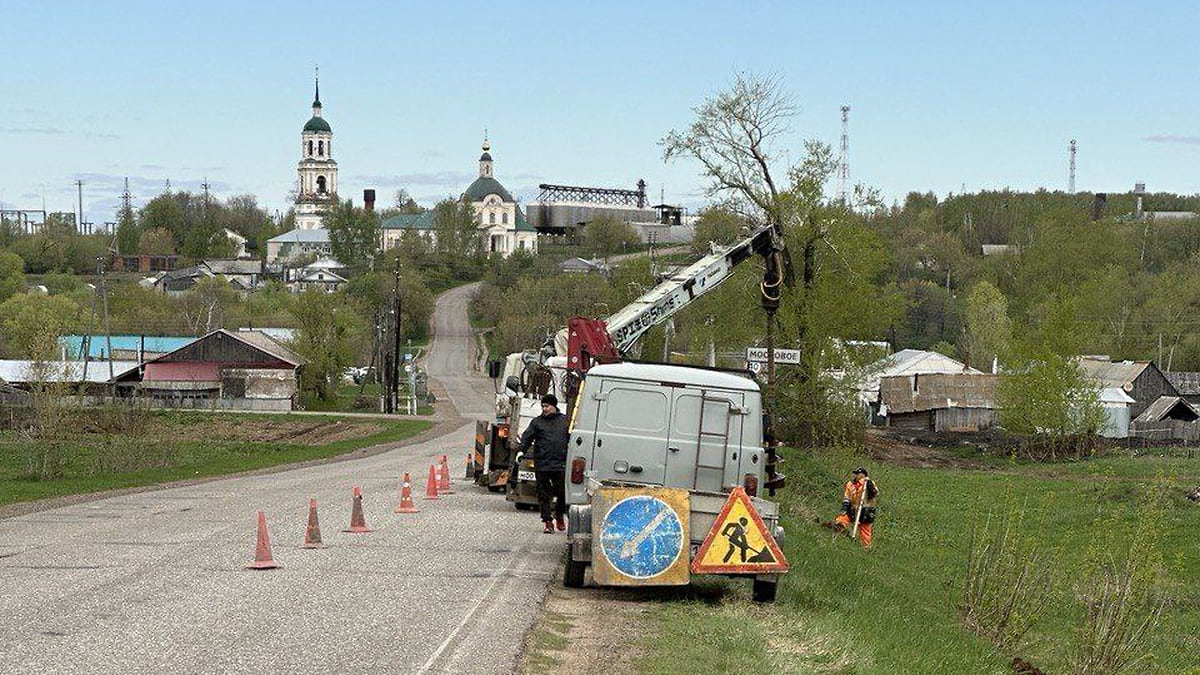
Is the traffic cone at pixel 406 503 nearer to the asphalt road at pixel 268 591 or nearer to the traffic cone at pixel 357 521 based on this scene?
the asphalt road at pixel 268 591

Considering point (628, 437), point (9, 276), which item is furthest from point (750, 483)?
point (9, 276)

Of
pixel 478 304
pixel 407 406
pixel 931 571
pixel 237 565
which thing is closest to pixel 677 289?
pixel 931 571

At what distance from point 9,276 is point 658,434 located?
135m

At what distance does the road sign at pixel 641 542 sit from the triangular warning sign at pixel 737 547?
273 millimetres

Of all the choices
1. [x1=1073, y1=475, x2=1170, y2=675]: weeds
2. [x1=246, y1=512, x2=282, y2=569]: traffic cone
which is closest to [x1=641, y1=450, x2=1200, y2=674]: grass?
[x1=1073, y1=475, x2=1170, y2=675]: weeds

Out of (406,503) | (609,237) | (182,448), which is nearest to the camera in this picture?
(406,503)

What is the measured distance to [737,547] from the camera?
15.6m

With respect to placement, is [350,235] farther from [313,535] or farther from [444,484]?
[313,535]

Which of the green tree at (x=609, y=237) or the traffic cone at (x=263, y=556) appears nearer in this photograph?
the traffic cone at (x=263, y=556)

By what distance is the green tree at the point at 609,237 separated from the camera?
17275cm

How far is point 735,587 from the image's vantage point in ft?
55.9

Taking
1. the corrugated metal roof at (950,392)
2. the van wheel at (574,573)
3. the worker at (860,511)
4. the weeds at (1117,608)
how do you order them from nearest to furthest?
1. the weeds at (1117,608)
2. the van wheel at (574,573)
3. the worker at (860,511)
4. the corrugated metal roof at (950,392)

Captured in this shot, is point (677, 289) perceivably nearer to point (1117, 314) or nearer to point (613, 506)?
point (613, 506)

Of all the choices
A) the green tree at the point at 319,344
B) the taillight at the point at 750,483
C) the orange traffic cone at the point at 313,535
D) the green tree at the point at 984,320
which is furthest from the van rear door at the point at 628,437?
the green tree at the point at 984,320
